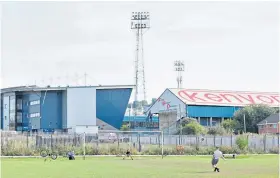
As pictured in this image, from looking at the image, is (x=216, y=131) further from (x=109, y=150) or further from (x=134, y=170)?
(x=134, y=170)

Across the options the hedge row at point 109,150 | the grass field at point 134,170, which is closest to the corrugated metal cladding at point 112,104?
the hedge row at point 109,150

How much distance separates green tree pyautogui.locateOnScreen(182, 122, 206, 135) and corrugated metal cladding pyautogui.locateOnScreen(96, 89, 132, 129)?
788 inches

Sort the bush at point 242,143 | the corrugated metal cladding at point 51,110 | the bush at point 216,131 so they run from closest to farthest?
the bush at point 242,143, the bush at point 216,131, the corrugated metal cladding at point 51,110

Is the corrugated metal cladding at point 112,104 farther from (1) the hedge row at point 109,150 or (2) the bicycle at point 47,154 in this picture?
(2) the bicycle at point 47,154

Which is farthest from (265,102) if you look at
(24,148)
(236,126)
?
(24,148)

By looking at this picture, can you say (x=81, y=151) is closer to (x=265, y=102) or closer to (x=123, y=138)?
(x=123, y=138)

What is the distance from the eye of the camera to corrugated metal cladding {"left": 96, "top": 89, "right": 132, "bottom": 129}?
99.3 meters

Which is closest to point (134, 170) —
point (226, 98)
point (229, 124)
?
point (229, 124)

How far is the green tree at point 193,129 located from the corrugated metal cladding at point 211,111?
768 cm

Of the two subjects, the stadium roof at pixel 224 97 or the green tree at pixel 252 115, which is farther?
the stadium roof at pixel 224 97

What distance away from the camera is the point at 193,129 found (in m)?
79.6

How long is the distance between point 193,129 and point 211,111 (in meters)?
12.4

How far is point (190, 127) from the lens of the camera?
80.4 meters

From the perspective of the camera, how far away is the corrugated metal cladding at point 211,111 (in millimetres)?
89500
